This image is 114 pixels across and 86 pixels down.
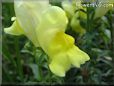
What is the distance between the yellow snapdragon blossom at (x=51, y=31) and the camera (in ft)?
1.81

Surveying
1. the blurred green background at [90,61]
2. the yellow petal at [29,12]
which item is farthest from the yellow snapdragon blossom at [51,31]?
the blurred green background at [90,61]

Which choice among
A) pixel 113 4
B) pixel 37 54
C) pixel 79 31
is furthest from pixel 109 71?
pixel 113 4

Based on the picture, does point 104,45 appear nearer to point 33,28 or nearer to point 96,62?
point 96,62

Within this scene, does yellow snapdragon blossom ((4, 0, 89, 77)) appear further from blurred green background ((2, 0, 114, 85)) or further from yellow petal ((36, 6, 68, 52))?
blurred green background ((2, 0, 114, 85))

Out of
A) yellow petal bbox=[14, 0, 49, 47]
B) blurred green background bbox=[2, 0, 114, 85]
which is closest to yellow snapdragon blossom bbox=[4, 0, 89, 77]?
yellow petal bbox=[14, 0, 49, 47]

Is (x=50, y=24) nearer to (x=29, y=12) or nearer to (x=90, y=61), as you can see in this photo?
(x=29, y=12)

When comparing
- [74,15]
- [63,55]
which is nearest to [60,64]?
[63,55]

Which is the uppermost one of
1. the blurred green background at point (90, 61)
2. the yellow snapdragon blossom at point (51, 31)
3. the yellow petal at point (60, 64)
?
the yellow snapdragon blossom at point (51, 31)

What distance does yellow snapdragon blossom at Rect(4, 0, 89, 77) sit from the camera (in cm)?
55

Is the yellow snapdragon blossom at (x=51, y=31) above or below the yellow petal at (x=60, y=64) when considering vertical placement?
above

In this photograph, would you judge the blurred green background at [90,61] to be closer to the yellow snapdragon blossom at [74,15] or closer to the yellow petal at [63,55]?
the yellow snapdragon blossom at [74,15]

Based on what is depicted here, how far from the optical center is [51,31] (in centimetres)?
58

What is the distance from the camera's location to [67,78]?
0.89 metres

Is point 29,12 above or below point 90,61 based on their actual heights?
above
